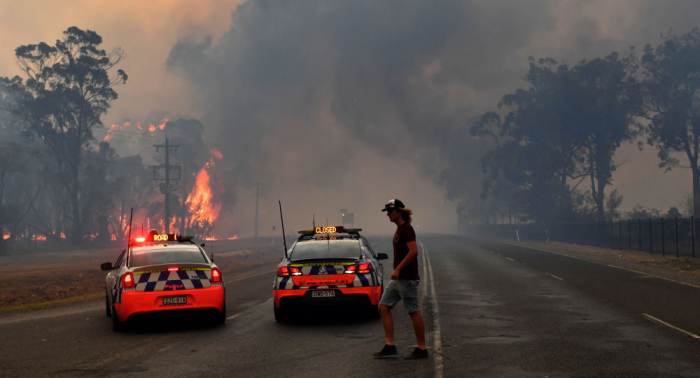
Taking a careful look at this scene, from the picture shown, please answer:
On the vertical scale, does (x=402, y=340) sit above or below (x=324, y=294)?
below

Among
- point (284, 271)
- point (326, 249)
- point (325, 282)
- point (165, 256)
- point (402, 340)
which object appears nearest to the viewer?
point (402, 340)

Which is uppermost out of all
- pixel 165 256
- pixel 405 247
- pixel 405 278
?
pixel 405 247

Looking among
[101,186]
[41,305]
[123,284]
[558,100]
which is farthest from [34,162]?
[123,284]

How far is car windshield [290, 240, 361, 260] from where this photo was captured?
512 inches

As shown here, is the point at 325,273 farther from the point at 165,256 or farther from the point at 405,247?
the point at 405,247

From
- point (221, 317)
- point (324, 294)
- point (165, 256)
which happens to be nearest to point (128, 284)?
point (165, 256)

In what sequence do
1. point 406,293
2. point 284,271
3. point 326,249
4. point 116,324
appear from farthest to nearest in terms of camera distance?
point 326,249 → point 284,271 → point 116,324 → point 406,293

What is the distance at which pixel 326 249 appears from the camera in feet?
43.8

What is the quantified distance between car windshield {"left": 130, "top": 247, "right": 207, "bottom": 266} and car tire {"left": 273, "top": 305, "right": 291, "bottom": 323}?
1.59 metres

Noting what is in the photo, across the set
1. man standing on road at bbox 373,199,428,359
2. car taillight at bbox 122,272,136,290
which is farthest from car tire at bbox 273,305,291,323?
man standing on road at bbox 373,199,428,359

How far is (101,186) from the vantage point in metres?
82.3

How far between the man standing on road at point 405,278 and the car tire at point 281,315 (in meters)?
4.14

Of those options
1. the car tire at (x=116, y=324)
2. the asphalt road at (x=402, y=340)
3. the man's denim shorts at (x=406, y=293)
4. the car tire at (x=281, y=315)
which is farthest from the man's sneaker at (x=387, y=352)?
the car tire at (x=116, y=324)

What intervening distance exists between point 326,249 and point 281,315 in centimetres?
146
